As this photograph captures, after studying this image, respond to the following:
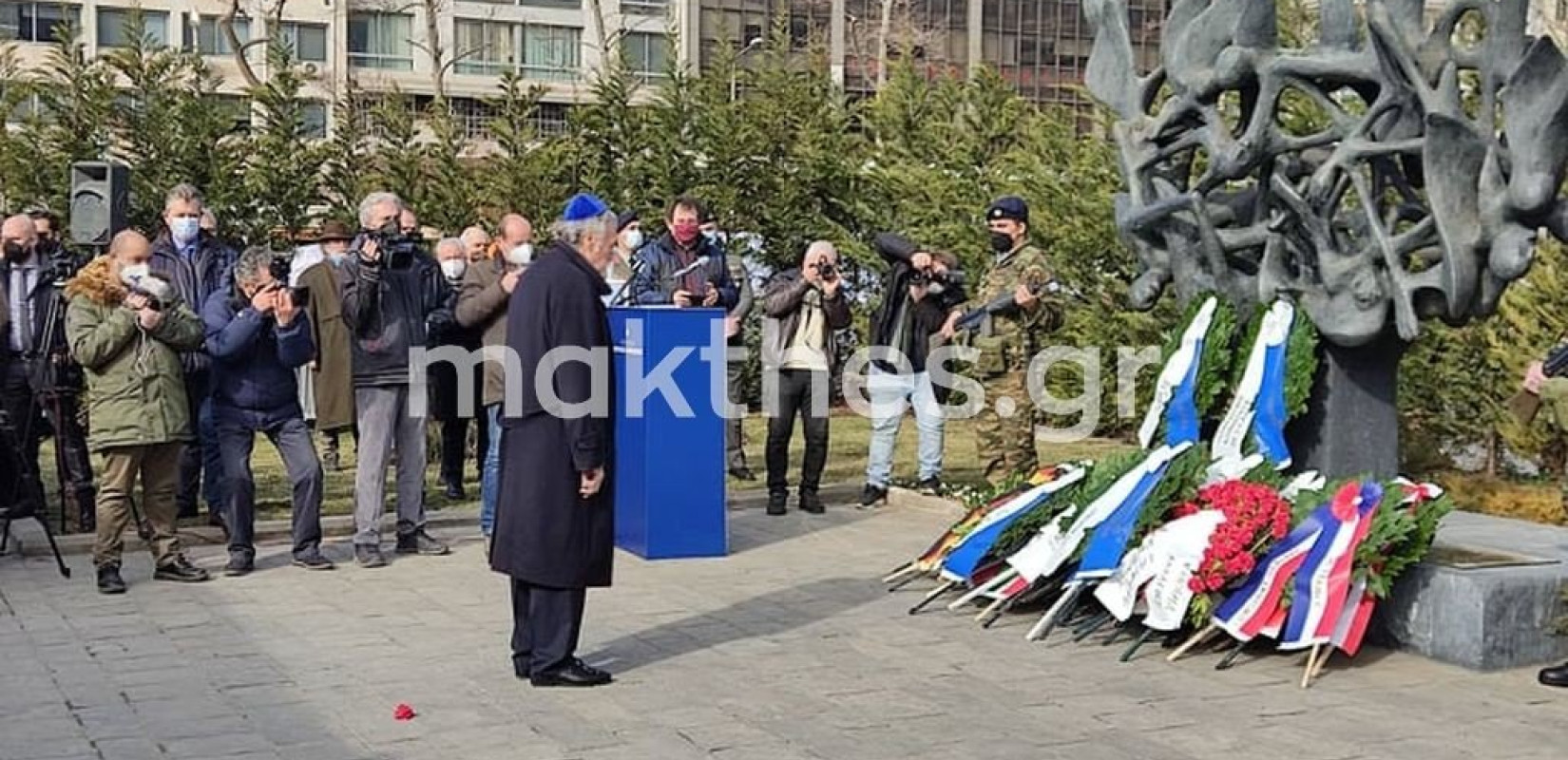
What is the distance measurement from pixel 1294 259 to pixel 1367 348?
0.55 metres

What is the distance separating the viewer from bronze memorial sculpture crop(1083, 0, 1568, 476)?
7.64 m

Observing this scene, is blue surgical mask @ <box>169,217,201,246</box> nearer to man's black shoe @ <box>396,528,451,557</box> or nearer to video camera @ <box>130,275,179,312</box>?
video camera @ <box>130,275,179,312</box>

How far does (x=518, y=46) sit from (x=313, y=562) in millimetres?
51413

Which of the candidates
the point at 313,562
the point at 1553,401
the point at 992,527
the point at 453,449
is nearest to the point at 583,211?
the point at 992,527

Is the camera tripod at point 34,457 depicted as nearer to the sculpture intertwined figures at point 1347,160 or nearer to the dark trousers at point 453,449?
the dark trousers at point 453,449

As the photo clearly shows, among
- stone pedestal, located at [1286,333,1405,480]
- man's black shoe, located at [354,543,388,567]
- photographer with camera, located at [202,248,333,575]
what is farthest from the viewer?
man's black shoe, located at [354,543,388,567]

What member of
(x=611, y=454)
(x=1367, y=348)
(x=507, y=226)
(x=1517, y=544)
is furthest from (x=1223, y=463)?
(x=507, y=226)

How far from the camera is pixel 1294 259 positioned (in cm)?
873

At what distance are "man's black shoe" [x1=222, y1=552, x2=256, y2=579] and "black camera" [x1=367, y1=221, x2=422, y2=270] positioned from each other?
1.79 m

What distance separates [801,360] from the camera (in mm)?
12258

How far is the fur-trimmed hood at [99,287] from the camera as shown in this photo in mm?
9359

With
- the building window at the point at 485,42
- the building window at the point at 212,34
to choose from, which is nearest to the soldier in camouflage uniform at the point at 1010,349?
the building window at the point at 212,34

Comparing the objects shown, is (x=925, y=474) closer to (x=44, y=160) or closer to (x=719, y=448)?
(x=719, y=448)

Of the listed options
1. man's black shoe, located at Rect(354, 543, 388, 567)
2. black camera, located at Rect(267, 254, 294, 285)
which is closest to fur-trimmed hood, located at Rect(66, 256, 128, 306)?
black camera, located at Rect(267, 254, 294, 285)
